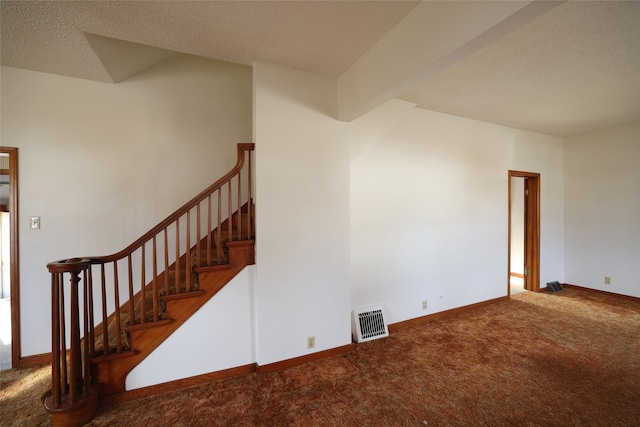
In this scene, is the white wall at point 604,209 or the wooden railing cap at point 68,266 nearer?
the wooden railing cap at point 68,266

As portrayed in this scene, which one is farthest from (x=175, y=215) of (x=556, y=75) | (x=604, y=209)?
(x=604, y=209)

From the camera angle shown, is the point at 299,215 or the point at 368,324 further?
the point at 368,324

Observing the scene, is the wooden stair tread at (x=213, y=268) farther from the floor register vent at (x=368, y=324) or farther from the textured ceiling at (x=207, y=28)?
the textured ceiling at (x=207, y=28)

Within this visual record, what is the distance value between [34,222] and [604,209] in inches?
288

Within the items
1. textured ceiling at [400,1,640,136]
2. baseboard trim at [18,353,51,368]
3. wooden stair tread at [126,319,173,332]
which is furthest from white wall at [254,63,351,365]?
baseboard trim at [18,353,51,368]

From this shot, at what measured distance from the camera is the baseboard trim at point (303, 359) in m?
2.17

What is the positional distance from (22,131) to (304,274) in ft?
9.11

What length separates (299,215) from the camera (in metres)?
2.30

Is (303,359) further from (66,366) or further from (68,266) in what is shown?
(68,266)

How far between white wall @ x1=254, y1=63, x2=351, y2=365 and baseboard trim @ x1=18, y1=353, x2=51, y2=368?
1946mm

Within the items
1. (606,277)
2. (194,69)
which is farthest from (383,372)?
(606,277)

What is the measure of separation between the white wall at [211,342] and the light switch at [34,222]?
160cm

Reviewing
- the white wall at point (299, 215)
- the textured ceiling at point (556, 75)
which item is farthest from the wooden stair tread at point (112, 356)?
the textured ceiling at point (556, 75)

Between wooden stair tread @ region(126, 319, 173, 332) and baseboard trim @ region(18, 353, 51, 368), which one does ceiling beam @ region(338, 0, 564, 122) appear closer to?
wooden stair tread @ region(126, 319, 173, 332)
